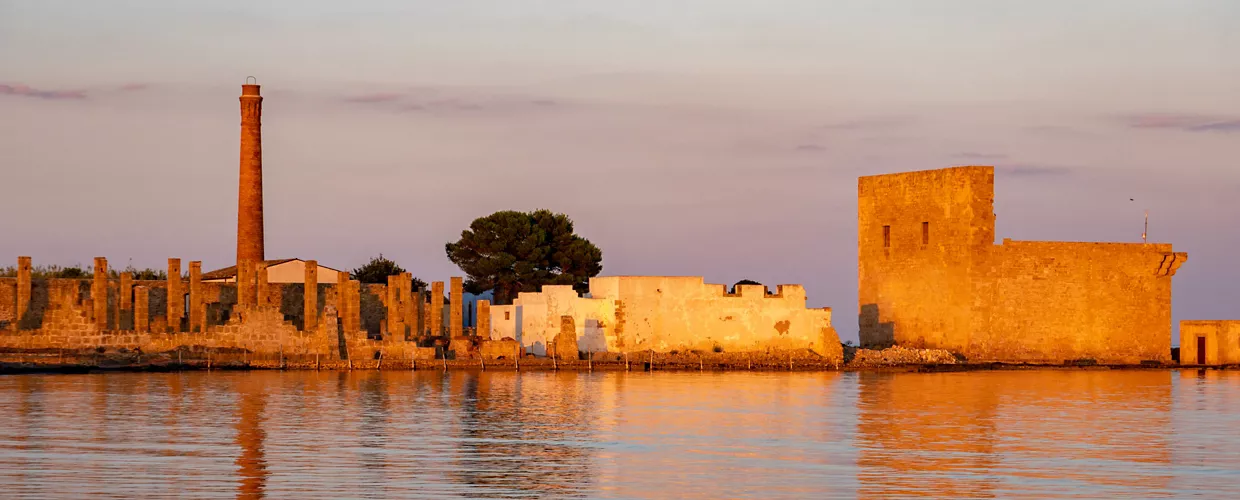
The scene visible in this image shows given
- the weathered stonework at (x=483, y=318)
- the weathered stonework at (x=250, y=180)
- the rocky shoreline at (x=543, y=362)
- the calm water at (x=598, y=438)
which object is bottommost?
the calm water at (x=598, y=438)

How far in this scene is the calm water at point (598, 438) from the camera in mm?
21578

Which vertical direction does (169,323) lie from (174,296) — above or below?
below

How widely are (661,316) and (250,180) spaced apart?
1485 centimetres

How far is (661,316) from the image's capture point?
168ft

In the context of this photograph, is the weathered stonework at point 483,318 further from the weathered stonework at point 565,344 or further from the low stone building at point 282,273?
the low stone building at point 282,273

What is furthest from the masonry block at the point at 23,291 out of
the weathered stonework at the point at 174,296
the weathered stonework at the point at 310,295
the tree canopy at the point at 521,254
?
the tree canopy at the point at 521,254

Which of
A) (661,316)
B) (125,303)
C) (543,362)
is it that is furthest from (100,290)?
(661,316)

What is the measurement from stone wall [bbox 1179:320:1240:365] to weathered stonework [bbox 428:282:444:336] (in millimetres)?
24686

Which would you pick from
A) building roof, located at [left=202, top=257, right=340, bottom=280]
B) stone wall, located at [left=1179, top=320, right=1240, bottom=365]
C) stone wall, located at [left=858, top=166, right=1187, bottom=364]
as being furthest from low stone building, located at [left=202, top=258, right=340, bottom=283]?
stone wall, located at [left=1179, top=320, right=1240, bottom=365]

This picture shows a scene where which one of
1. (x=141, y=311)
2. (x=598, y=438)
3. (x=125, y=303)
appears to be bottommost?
(x=598, y=438)

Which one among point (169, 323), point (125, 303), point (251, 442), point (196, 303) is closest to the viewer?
point (251, 442)

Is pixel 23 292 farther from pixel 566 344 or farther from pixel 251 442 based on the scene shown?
pixel 251 442

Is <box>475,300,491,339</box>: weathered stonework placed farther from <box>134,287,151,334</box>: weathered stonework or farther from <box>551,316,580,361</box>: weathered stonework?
<box>134,287,151,334</box>: weathered stonework

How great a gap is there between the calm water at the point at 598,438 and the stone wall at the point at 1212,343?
39.5 feet
